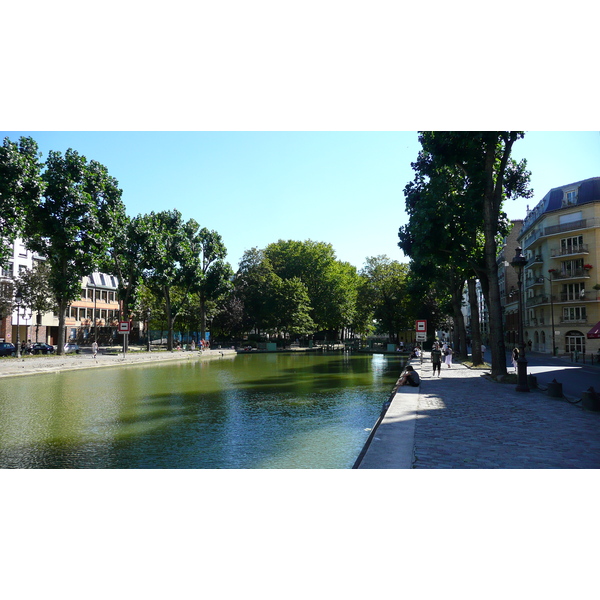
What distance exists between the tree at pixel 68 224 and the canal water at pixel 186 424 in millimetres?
17400

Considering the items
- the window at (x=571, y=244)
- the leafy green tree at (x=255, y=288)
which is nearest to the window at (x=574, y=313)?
the window at (x=571, y=244)

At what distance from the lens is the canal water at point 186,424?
9.59 metres

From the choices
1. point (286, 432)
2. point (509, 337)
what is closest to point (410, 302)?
point (509, 337)

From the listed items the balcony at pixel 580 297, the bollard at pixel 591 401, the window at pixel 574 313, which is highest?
the balcony at pixel 580 297

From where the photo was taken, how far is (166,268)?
52844 mm

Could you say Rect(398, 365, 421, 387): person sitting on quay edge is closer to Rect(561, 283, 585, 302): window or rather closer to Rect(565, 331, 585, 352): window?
Rect(565, 331, 585, 352): window

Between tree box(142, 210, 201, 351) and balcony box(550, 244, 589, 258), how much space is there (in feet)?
125

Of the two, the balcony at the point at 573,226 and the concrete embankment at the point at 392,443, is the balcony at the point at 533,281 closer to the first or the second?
the balcony at the point at 573,226

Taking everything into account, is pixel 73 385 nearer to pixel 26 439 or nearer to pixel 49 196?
pixel 26 439


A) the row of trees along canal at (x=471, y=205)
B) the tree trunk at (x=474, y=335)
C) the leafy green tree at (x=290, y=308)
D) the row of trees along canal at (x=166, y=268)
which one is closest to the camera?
the row of trees along canal at (x=471, y=205)

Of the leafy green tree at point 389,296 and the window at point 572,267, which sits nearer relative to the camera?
the window at point 572,267

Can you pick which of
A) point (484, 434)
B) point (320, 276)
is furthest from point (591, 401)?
point (320, 276)

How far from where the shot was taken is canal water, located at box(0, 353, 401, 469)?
31.5 feet

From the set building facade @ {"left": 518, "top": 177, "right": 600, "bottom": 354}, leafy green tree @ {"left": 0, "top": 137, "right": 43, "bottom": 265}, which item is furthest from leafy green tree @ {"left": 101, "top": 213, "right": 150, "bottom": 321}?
building facade @ {"left": 518, "top": 177, "right": 600, "bottom": 354}
